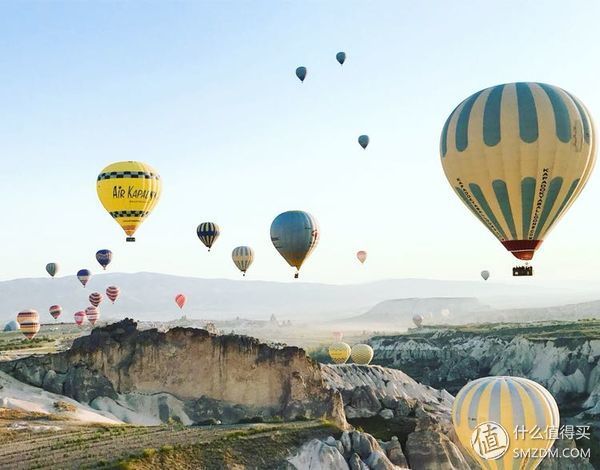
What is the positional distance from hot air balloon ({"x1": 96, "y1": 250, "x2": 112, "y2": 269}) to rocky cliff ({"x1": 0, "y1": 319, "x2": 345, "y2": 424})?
45.7 metres

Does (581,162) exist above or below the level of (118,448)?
above

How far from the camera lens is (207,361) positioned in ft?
170

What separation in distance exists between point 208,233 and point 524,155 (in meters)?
52.2

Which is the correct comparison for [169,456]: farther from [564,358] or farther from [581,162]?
[564,358]

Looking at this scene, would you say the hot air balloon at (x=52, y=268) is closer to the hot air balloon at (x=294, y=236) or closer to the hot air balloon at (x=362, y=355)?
the hot air balloon at (x=362, y=355)

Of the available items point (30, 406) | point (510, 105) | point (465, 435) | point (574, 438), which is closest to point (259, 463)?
point (465, 435)

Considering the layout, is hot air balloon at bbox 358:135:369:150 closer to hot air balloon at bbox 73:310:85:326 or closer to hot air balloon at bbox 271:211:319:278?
hot air balloon at bbox 271:211:319:278

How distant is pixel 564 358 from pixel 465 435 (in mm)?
63397

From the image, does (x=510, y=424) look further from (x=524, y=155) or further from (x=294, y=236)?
(x=294, y=236)

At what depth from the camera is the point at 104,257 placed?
3853 inches

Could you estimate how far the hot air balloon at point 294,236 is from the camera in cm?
6738

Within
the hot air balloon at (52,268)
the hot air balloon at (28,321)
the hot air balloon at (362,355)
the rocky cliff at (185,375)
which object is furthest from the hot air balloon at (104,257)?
the rocky cliff at (185,375)

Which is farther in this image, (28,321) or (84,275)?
(84,275)

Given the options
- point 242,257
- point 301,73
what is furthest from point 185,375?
point 242,257
